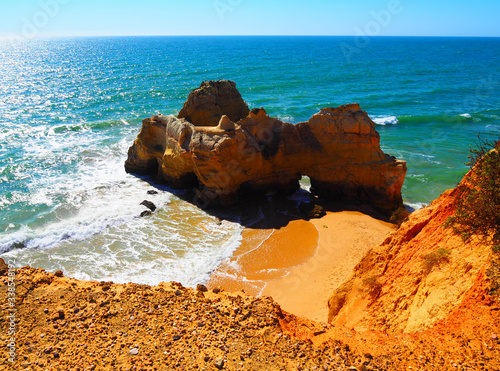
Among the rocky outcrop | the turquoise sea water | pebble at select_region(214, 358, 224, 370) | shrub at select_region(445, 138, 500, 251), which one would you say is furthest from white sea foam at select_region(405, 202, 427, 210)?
pebble at select_region(214, 358, 224, 370)

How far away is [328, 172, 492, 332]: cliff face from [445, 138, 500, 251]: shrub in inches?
8.8

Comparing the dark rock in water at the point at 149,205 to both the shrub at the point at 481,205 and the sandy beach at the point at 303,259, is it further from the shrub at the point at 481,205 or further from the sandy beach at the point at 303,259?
the shrub at the point at 481,205

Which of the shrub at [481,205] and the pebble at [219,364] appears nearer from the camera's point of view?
the pebble at [219,364]

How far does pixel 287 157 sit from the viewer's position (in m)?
18.3

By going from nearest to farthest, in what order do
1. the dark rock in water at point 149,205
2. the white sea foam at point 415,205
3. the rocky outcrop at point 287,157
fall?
the rocky outcrop at point 287,157 < the dark rock in water at point 149,205 < the white sea foam at point 415,205

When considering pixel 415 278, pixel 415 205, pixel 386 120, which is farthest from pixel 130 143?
pixel 415 278

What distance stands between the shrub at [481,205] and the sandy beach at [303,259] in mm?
4962

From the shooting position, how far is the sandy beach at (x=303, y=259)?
11.9 meters

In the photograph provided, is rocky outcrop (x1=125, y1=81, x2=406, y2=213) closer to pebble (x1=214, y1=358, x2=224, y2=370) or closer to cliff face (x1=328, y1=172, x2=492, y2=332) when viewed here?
cliff face (x1=328, y1=172, x2=492, y2=332)

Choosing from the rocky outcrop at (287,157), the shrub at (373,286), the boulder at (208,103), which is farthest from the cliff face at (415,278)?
the boulder at (208,103)

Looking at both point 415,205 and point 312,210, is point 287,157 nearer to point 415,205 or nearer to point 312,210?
point 312,210

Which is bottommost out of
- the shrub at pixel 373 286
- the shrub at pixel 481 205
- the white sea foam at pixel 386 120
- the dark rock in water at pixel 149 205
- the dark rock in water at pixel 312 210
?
the dark rock in water at pixel 149 205

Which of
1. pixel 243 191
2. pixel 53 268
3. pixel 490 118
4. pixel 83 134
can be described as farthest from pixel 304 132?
pixel 490 118

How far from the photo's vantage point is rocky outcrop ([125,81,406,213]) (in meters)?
17.2
